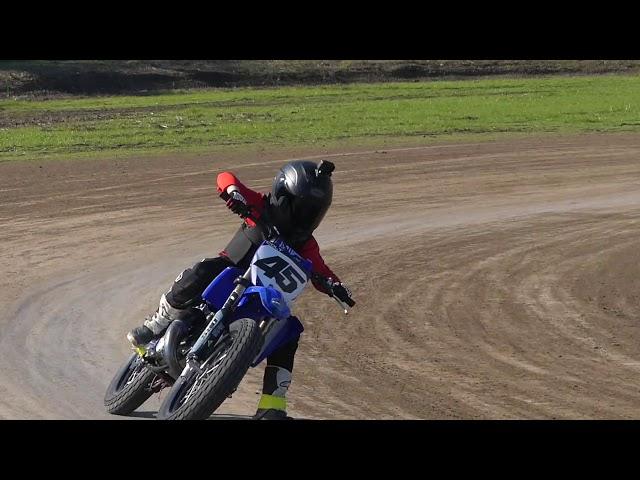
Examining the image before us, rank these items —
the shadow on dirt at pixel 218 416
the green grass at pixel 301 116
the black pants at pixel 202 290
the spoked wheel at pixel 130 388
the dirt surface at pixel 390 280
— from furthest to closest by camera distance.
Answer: the green grass at pixel 301 116 → the dirt surface at pixel 390 280 → the shadow on dirt at pixel 218 416 → the spoked wheel at pixel 130 388 → the black pants at pixel 202 290

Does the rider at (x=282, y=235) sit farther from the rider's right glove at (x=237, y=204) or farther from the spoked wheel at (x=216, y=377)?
the spoked wheel at (x=216, y=377)

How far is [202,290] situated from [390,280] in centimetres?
598

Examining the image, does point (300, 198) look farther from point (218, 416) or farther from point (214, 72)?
point (214, 72)

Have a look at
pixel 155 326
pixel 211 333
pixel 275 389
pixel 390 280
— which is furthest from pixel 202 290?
pixel 390 280

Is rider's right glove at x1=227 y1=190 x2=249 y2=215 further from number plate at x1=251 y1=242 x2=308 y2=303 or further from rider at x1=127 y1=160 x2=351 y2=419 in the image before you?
number plate at x1=251 y1=242 x2=308 y2=303

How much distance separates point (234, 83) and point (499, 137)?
18615 millimetres

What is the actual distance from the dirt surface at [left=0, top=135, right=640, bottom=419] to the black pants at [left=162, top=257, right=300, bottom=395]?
25.8 inches

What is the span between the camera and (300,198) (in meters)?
8.45

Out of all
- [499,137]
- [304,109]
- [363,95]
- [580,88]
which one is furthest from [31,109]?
[580,88]

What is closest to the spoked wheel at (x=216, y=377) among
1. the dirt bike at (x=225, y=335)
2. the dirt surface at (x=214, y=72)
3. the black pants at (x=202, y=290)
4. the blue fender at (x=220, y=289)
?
the dirt bike at (x=225, y=335)

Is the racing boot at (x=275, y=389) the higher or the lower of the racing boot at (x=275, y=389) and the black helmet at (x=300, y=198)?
the lower

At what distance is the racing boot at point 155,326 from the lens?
28.9 ft

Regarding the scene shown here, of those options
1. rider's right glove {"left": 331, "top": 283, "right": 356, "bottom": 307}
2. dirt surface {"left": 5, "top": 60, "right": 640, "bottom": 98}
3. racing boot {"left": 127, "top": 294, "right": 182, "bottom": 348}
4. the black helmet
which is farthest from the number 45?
dirt surface {"left": 5, "top": 60, "right": 640, "bottom": 98}

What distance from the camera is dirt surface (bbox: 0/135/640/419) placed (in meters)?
9.97
